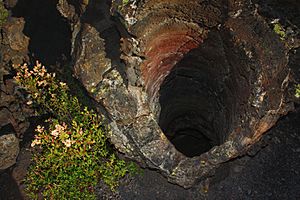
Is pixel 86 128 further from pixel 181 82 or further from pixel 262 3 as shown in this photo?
pixel 262 3

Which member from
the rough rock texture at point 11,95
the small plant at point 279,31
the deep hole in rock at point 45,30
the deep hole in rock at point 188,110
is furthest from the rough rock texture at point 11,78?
the small plant at point 279,31

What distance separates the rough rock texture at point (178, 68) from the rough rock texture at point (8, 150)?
6.46 feet

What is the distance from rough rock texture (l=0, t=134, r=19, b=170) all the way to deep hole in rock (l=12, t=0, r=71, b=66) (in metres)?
1.37

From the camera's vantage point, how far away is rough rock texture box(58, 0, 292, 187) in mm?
3086

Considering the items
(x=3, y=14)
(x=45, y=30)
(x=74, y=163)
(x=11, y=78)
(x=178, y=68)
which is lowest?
(x=74, y=163)

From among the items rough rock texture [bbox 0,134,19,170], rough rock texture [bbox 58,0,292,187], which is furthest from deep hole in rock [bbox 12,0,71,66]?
rough rock texture [bbox 58,0,292,187]

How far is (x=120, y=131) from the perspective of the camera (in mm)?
3646

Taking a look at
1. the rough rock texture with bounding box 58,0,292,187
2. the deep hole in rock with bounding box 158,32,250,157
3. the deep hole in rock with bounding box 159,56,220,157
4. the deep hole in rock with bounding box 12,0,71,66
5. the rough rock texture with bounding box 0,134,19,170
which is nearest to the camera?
the rough rock texture with bounding box 58,0,292,187

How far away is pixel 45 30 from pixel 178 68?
2.94 metres

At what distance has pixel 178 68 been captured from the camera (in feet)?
14.3

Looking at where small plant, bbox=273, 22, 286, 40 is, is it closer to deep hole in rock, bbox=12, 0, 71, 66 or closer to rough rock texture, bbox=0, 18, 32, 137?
deep hole in rock, bbox=12, 0, 71, 66

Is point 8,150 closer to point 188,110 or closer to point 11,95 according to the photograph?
point 11,95

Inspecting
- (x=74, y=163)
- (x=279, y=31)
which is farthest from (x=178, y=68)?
(x=74, y=163)

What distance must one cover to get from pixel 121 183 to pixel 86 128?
852 mm
